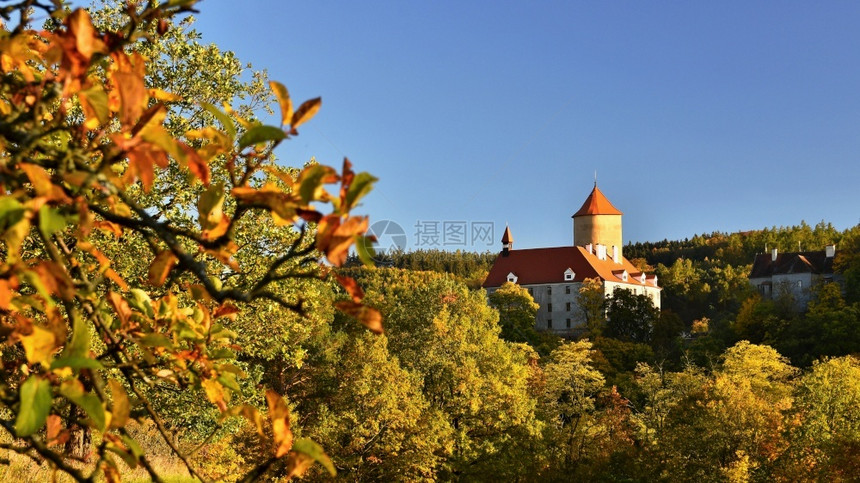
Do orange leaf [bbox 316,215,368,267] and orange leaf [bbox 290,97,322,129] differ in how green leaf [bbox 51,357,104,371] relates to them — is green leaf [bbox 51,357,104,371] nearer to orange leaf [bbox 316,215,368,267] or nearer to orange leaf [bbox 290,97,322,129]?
orange leaf [bbox 316,215,368,267]

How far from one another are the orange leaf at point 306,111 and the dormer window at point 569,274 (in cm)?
6961

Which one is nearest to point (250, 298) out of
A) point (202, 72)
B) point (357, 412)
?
point (202, 72)

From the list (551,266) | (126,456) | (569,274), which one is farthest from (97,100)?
(551,266)

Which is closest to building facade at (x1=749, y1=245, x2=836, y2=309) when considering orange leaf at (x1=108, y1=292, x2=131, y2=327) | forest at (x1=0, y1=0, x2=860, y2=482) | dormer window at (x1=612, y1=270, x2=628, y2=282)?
forest at (x1=0, y1=0, x2=860, y2=482)

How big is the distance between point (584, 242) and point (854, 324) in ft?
139

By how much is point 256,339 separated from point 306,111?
12.2 m

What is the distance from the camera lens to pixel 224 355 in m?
1.78

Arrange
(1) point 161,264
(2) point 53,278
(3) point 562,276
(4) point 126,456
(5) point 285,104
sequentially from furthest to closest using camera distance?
(3) point 562,276 < (1) point 161,264 < (4) point 126,456 < (5) point 285,104 < (2) point 53,278

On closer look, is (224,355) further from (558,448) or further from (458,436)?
(558,448)

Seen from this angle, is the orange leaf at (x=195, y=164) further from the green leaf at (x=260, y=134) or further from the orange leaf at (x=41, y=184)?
the orange leaf at (x=41, y=184)

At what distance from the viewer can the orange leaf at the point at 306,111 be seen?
137cm

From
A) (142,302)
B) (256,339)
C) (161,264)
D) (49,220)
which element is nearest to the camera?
(49,220)

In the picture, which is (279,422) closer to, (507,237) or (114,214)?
(114,214)

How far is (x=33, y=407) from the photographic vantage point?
1.12 metres
